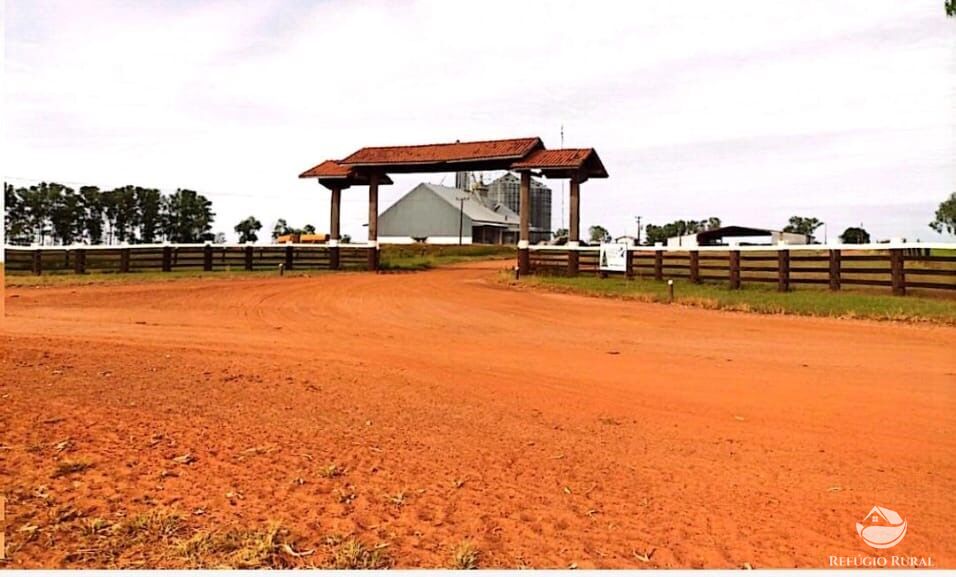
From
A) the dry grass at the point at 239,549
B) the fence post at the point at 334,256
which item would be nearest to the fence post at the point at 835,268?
the dry grass at the point at 239,549

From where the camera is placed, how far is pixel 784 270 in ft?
54.8

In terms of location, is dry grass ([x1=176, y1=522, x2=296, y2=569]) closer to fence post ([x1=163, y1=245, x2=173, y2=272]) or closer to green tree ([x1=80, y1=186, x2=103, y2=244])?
fence post ([x1=163, y1=245, x2=173, y2=272])

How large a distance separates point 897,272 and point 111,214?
42055 millimetres

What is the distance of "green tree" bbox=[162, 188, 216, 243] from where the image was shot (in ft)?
145

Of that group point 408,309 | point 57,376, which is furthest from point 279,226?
point 57,376

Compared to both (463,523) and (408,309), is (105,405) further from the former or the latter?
(408,309)

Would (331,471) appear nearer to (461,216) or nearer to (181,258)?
(181,258)

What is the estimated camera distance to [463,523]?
3.48 m

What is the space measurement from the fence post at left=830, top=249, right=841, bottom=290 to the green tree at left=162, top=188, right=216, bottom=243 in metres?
38.3

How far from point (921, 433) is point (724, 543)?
271 cm

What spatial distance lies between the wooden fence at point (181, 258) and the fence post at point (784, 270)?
51.0 ft

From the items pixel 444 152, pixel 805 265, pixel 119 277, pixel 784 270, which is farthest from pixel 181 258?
pixel 805 265

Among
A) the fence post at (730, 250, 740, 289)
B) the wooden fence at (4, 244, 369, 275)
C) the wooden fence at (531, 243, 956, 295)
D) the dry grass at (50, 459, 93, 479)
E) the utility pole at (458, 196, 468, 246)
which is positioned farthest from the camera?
the utility pole at (458, 196, 468, 246)

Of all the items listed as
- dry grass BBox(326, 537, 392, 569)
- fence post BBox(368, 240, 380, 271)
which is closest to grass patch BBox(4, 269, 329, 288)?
fence post BBox(368, 240, 380, 271)
